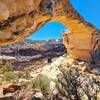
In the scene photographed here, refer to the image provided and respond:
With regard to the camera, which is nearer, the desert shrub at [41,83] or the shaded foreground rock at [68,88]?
the shaded foreground rock at [68,88]

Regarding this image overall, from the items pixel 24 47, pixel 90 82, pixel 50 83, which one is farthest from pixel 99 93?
pixel 24 47

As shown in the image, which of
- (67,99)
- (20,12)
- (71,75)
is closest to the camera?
(20,12)

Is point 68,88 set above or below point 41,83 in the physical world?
below

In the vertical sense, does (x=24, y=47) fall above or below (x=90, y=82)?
above

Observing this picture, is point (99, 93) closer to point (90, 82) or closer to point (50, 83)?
point (90, 82)

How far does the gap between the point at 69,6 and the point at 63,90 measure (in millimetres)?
5432

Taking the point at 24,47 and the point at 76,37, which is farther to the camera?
the point at 24,47

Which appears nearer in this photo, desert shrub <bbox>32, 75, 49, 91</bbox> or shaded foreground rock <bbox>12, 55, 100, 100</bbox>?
shaded foreground rock <bbox>12, 55, 100, 100</bbox>

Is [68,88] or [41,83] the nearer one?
[68,88]

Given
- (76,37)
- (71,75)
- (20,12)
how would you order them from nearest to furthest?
(20,12) < (71,75) < (76,37)

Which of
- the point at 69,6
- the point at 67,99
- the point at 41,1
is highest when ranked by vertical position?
the point at 69,6

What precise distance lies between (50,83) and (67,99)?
2170 mm

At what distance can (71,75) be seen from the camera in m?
13.6

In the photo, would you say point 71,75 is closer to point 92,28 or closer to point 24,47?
point 92,28
